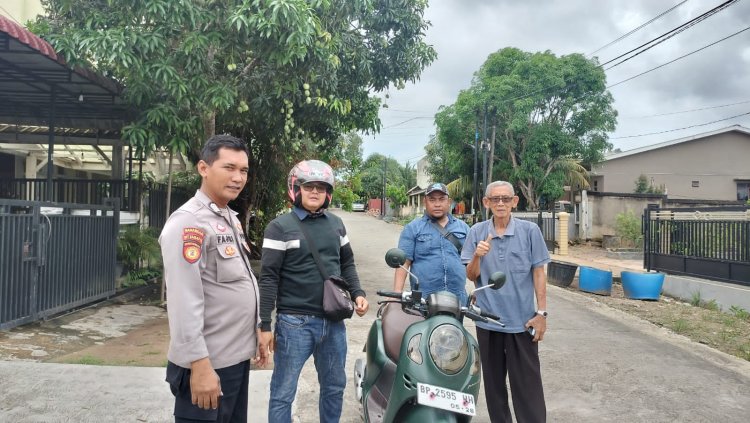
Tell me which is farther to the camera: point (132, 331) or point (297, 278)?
point (132, 331)

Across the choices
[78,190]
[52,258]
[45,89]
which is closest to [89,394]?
[52,258]

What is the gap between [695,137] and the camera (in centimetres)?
2670

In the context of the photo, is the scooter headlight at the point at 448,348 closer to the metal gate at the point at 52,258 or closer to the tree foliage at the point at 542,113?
the metal gate at the point at 52,258

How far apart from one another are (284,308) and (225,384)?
75cm

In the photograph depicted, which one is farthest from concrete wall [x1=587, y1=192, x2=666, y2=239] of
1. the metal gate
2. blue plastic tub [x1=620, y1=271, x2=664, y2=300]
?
the metal gate

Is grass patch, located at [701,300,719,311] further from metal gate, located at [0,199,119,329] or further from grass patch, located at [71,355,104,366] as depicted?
metal gate, located at [0,199,119,329]

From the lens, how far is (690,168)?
27.2 metres

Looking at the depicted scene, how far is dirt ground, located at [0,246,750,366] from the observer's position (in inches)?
208

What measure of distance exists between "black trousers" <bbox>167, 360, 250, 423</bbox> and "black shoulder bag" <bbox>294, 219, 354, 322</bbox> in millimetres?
648

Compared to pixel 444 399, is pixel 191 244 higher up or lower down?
higher up

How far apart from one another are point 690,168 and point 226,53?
2624 centimetres

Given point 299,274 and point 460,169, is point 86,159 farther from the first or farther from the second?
point 460,169

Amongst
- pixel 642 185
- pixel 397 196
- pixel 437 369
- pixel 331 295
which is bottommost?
pixel 437 369

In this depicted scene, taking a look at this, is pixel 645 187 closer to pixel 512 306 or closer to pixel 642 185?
pixel 642 185
